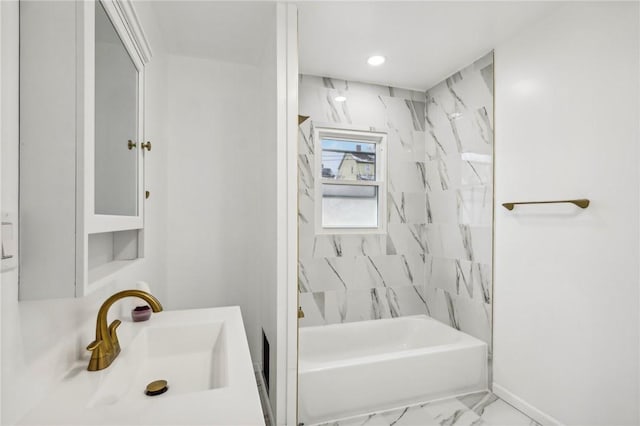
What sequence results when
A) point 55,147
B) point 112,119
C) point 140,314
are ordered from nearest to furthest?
point 55,147
point 112,119
point 140,314

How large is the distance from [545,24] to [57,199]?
2.62 meters

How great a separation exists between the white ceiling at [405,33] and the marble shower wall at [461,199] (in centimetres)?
26

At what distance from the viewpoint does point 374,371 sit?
7.11 feet

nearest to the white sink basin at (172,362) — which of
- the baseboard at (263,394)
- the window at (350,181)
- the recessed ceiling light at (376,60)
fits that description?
the baseboard at (263,394)

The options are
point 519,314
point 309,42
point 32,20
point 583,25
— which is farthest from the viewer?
point 309,42

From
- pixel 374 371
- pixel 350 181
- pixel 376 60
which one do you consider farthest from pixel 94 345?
pixel 376 60

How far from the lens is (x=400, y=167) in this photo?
10.5 ft

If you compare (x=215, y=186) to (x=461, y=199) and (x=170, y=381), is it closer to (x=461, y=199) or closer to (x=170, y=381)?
(x=170, y=381)

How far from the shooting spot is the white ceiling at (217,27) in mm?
2029

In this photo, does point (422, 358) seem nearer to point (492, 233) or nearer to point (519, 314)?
point (519, 314)

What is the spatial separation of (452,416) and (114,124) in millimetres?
2436

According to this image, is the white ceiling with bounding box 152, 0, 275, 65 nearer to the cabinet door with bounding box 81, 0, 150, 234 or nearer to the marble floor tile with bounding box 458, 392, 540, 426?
the cabinet door with bounding box 81, 0, 150, 234

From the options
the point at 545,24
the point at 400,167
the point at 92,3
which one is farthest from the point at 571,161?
the point at 92,3

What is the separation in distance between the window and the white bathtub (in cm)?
92
